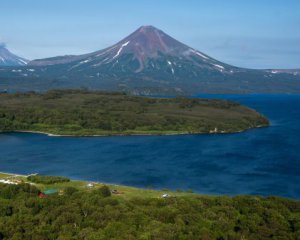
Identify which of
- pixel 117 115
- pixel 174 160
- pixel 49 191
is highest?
pixel 117 115

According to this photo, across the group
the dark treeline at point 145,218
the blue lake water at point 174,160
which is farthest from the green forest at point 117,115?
the dark treeline at point 145,218

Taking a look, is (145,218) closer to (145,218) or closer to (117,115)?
(145,218)

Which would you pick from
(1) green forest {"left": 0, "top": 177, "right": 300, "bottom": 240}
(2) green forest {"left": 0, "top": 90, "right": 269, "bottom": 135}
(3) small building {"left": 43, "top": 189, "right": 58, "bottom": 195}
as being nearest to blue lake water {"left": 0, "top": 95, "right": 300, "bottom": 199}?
(2) green forest {"left": 0, "top": 90, "right": 269, "bottom": 135}

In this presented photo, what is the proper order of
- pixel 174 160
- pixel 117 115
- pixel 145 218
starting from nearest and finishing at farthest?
1. pixel 145 218
2. pixel 174 160
3. pixel 117 115

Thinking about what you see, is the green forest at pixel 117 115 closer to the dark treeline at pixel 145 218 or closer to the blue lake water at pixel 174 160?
the blue lake water at pixel 174 160

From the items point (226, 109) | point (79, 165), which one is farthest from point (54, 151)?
point (226, 109)

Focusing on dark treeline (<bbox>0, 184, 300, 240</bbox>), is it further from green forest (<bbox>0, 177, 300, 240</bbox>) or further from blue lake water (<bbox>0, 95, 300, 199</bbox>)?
blue lake water (<bbox>0, 95, 300, 199</bbox>)

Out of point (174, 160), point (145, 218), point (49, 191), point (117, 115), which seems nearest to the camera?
point (145, 218)

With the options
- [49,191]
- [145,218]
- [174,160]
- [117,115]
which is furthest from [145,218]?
[117,115]
